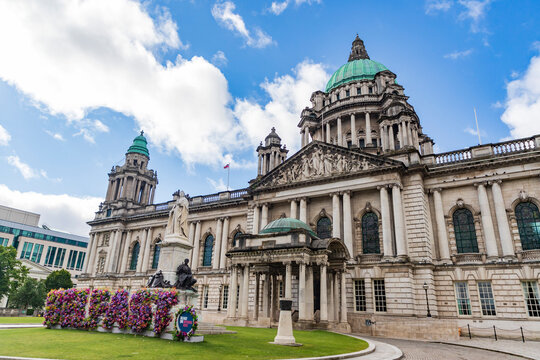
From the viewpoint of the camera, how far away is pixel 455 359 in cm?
1484

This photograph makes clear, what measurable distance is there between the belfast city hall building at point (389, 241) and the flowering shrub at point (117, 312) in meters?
12.0

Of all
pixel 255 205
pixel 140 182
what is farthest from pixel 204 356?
pixel 140 182

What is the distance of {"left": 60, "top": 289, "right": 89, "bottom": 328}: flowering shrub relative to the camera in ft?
55.2

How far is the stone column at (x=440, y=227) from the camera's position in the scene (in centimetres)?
3158

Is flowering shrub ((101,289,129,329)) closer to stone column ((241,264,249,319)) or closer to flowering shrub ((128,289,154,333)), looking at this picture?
flowering shrub ((128,289,154,333))

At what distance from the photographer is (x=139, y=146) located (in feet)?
207

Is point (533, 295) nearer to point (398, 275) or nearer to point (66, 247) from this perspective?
point (398, 275)

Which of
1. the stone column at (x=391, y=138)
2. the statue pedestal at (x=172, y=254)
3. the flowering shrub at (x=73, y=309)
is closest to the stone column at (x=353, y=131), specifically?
the stone column at (x=391, y=138)

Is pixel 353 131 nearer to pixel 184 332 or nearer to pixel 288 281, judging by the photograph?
pixel 288 281

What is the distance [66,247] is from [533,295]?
94372mm

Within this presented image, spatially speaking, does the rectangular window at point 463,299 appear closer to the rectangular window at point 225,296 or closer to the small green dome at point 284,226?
the small green dome at point 284,226

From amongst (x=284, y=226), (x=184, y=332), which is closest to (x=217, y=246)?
(x=284, y=226)

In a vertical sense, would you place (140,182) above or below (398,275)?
above

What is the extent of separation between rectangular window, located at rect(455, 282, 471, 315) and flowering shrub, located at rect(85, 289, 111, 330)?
1067 inches
